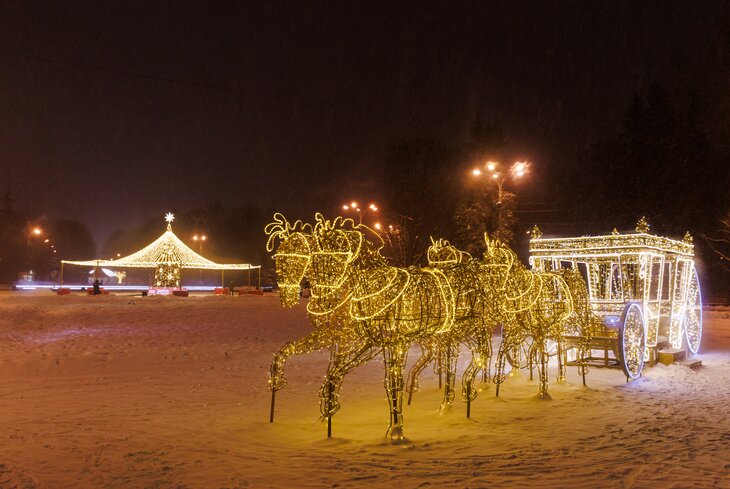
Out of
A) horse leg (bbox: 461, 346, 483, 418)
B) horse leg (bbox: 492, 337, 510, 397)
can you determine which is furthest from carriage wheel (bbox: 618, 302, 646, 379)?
horse leg (bbox: 461, 346, 483, 418)

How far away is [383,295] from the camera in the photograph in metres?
6.14

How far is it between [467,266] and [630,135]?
3003cm

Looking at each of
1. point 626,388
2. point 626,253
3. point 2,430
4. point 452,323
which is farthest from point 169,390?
point 626,253

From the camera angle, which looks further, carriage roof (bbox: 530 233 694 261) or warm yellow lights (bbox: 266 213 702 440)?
carriage roof (bbox: 530 233 694 261)

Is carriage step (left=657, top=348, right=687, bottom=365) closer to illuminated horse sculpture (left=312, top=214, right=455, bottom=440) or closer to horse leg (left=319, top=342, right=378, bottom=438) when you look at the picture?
illuminated horse sculpture (left=312, top=214, right=455, bottom=440)

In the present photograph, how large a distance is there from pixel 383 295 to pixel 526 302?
347cm

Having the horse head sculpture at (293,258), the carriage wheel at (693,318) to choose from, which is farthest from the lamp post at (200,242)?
the horse head sculpture at (293,258)

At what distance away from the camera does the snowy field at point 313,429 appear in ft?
16.7

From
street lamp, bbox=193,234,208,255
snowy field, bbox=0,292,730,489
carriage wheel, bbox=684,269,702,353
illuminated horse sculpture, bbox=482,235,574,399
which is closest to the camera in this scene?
snowy field, bbox=0,292,730,489

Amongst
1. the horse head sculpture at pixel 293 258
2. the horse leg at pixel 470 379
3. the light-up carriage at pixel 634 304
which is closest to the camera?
the horse head sculpture at pixel 293 258

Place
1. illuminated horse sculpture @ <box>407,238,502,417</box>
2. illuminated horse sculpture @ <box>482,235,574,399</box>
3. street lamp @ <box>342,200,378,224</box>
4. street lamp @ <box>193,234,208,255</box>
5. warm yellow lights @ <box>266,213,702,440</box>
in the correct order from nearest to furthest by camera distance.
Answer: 1. warm yellow lights @ <box>266,213,702,440</box>
2. illuminated horse sculpture @ <box>407,238,502,417</box>
3. illuminated horse sculpture @ <box>482,235,574,399</box>
4. street lamp @ <box>342,200,378,224</box>
5. street lamp @ <box>193,234,208,255</box>

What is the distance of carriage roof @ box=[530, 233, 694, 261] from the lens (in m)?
11.2

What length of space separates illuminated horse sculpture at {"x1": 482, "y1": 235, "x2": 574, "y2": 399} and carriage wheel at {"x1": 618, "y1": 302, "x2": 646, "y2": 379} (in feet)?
3.53

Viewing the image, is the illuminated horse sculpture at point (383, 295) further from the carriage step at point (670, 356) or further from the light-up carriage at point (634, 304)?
the carriage step at point (670, 356)
